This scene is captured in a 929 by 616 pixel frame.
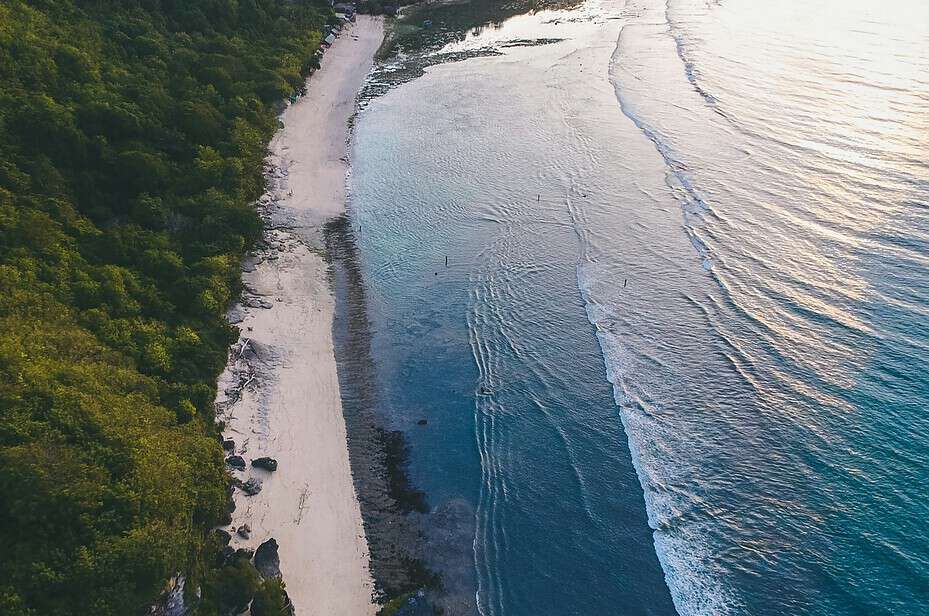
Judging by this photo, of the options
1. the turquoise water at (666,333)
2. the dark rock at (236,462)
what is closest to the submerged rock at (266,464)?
the dark rock at (236,462)

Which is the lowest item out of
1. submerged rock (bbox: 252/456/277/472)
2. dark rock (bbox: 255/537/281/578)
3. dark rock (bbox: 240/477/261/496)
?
dark rock (bbox: 255/537/281/578)

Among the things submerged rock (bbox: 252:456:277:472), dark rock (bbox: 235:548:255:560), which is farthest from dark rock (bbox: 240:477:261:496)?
dark rock (bbox: 235:548:255:560)

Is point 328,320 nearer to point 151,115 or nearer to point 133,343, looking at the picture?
point 133,343

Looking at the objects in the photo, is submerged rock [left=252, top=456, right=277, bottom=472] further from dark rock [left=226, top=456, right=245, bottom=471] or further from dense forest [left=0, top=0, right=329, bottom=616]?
dense forest [left=0, top=0, right=329, bottom=616]

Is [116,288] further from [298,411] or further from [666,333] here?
[666,333]

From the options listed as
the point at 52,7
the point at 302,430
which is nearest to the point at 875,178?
the point at 302,430
